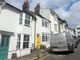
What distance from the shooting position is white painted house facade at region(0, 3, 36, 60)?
1401 centimetres

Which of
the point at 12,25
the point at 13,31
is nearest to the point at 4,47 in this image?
the point at 13,31

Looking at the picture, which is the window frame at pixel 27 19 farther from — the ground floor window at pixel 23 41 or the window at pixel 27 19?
the ground floor window at pixel 23 41

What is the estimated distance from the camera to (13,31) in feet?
52.3

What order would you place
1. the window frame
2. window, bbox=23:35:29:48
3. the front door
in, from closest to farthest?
1. the front door
2. window, bbox=23:35:29:48
3. the window frame

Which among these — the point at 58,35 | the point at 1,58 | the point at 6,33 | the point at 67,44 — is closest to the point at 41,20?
the point at 58,35

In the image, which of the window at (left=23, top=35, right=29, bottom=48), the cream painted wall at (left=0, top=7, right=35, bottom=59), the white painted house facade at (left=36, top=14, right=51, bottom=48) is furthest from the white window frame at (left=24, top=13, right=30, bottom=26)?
the white painted house facade at (left=36, top=14, right=51, bottom=48)

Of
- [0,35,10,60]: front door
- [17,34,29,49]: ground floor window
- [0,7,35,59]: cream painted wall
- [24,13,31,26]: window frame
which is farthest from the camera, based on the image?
[24,13,31,26]: window frame

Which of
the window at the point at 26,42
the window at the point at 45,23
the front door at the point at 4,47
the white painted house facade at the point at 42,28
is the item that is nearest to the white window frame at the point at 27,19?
the window at the point at 26,42

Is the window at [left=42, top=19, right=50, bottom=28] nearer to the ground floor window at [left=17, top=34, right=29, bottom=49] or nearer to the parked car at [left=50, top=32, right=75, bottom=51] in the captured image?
the parked car at [left=50, top=32, right=75, bottom=51]

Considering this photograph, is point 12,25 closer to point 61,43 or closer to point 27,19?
point 27,19

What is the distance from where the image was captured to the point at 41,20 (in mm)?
26875

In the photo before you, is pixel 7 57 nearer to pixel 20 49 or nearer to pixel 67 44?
pixel 20 49

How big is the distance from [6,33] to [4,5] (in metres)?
2.89

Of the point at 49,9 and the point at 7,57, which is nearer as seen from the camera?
the point at 7,57
